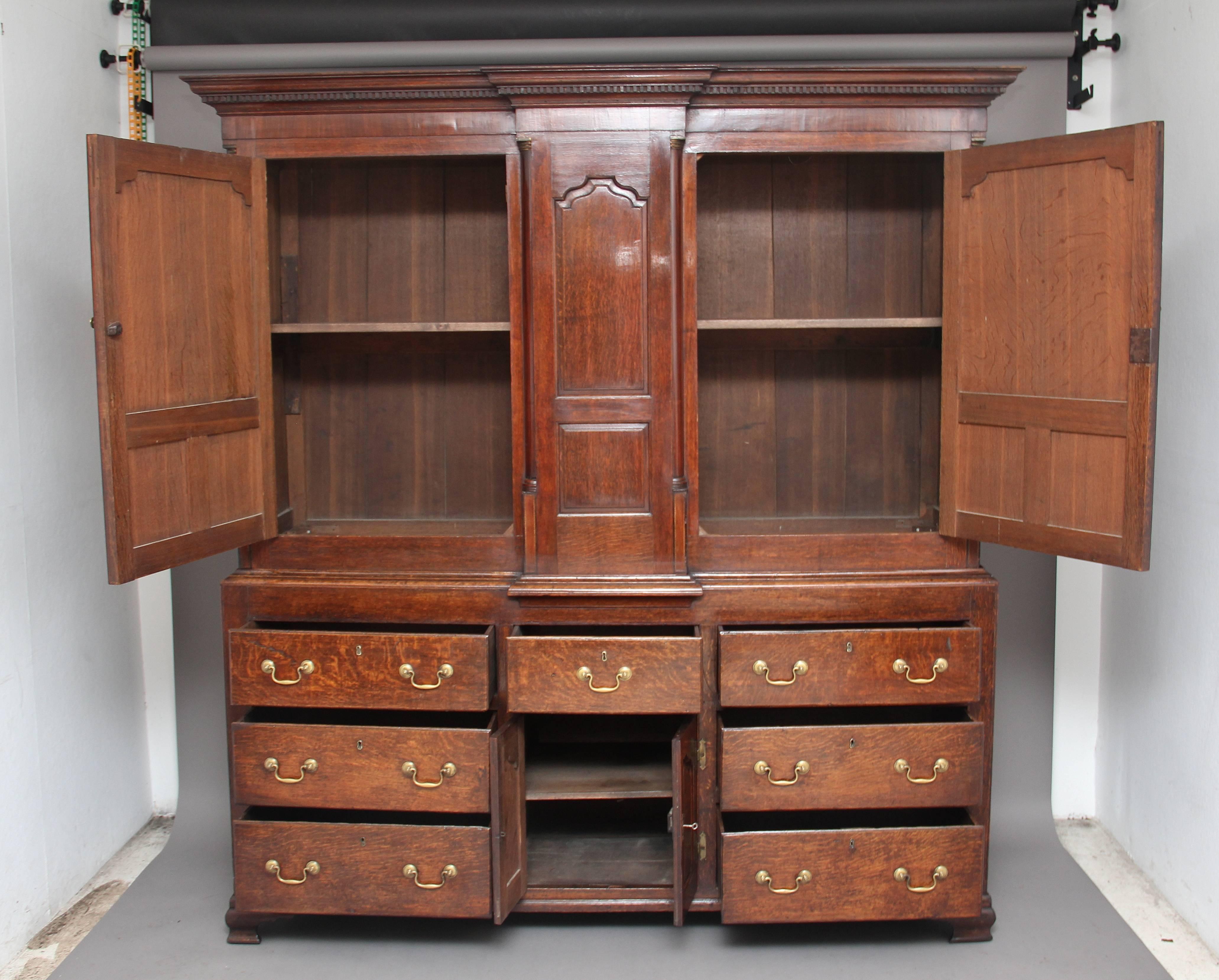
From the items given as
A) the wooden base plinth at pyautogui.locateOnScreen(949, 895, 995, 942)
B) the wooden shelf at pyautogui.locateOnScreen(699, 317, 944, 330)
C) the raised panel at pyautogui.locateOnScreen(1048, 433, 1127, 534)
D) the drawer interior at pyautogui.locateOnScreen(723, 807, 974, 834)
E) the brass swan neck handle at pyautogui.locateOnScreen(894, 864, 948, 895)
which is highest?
the wooden shelf at pyautogui.locateOnScreen(699, 317, 944, 330)

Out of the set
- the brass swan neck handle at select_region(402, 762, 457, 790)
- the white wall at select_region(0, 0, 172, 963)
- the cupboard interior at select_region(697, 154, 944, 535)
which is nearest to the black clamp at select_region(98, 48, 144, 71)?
the white wall at select_region(0, 0, 172, 963)

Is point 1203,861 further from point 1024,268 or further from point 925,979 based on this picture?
point 1024,268

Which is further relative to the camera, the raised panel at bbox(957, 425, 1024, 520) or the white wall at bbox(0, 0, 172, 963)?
the white wall at bbox(0, 0, 172, 963)

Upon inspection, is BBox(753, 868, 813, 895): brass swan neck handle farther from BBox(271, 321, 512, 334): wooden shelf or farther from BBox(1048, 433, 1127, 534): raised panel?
BBox(271, 321, 512, 334): wooden shelf

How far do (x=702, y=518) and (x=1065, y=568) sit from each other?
3.72 ft

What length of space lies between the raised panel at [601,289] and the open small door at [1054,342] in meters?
0.73

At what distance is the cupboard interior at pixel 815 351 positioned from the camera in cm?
291

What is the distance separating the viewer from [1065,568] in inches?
125

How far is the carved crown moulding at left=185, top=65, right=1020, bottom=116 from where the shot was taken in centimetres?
235

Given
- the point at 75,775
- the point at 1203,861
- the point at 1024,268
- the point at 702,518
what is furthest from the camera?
the point at 702,518

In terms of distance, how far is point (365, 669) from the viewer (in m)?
2.46

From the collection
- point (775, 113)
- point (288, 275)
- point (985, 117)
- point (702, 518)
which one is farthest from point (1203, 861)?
point (288, 275)

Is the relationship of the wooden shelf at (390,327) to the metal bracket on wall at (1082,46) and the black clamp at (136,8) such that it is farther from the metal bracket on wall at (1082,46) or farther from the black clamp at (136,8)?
the metal bracket on wall at (1082,46)

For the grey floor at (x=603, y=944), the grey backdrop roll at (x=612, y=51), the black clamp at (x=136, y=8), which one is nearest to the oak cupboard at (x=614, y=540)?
the grey floor at (x=603, y=944)
